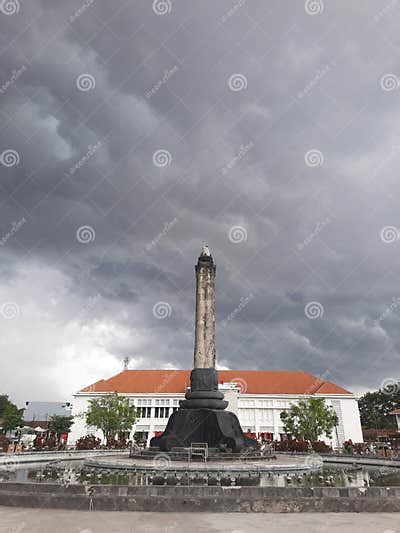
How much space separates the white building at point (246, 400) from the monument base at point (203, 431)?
36.4 metres

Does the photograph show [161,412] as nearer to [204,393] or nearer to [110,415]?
[110,415]

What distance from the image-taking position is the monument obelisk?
2012 cm

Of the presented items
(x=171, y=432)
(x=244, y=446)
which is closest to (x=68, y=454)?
(x=171, y=432)

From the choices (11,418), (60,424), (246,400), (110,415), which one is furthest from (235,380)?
(11,418)

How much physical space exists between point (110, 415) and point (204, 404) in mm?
25617

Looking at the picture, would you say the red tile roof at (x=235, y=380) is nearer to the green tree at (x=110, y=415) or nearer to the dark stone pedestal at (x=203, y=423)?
the green tree at (x=110, y=415)

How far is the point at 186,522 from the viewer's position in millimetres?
7141

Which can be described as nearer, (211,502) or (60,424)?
(211,502)

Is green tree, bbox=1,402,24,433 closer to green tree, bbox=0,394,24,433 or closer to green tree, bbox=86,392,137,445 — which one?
green tree, bbox=0,394,24,433

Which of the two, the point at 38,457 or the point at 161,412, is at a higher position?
the point at 161,412

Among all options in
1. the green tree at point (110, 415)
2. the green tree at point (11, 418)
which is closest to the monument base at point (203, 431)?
the green tree at point (110, 415)

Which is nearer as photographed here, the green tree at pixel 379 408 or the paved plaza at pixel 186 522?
the paved plaza at pixel 186 522

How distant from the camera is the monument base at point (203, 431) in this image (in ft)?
65.3

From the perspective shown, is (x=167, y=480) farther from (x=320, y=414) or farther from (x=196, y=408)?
(x=320, y=414)
